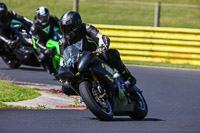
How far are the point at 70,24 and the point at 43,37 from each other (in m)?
6.30

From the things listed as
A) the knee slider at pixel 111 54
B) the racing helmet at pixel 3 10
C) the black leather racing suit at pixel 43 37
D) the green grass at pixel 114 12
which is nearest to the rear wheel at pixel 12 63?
the racing helmet at pixel 3 10

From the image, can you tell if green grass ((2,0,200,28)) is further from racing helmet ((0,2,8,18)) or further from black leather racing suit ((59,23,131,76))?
black leather racing suit ((59,23,131,76))

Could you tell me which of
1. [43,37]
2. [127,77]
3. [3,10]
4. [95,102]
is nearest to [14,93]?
[127,77]

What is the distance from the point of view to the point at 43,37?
14.1 m

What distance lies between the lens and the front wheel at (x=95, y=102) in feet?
23.3

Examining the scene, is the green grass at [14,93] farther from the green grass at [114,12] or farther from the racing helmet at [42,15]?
the green grass at [114,12]

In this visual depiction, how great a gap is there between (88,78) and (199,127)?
156 cm

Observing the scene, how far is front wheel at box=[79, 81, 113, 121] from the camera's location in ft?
23.3

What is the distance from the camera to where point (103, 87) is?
754cm

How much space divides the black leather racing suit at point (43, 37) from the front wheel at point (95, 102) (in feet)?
21.6

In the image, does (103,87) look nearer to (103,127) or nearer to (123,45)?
(103,127)

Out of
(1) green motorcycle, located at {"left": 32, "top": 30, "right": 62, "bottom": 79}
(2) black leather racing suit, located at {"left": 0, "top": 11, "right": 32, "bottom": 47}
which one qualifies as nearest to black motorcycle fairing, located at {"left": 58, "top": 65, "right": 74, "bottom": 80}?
(1) green motorcycle, located at {"left": 32, "top": 30, "right": 62, "bottom": 79}

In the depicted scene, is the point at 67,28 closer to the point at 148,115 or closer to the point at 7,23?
the point at 148,115

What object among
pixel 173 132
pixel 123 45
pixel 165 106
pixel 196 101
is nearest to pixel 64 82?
pixel 173 132
